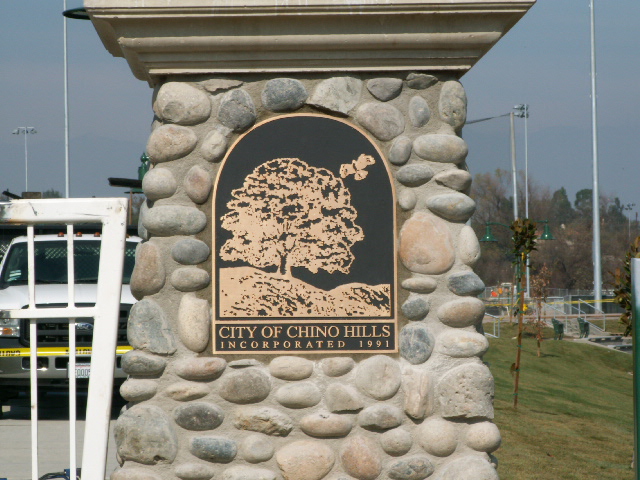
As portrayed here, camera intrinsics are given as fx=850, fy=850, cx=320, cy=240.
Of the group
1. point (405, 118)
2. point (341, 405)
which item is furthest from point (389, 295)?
point (405, 118)

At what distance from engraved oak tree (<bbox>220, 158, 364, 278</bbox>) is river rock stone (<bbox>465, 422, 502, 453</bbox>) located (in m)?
0.99

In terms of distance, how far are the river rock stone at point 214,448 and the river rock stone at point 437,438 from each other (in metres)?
0.90

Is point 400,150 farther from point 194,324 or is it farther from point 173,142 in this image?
point 194,324

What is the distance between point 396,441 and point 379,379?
1.00 ft

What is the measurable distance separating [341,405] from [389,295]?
23.0 inches

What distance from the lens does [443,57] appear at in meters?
4.20

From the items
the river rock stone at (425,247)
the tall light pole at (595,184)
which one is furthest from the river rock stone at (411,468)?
the tall light pole at (595,184)

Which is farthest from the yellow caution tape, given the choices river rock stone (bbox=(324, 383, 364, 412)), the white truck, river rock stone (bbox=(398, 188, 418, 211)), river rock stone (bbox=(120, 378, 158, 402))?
river rock stone (bbox=(398, 188, 418, 211))

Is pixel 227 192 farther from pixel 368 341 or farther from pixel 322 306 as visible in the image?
pixel 368 341

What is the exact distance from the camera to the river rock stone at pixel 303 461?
4.07 m

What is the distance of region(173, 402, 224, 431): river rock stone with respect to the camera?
408cm

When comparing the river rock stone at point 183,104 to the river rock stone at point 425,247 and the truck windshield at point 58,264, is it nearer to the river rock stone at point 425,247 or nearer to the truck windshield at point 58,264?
the river rock stone at point 425,247

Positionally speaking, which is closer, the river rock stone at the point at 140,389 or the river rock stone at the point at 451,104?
the river rock stone at the point at 140,389

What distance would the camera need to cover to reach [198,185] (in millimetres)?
4152
